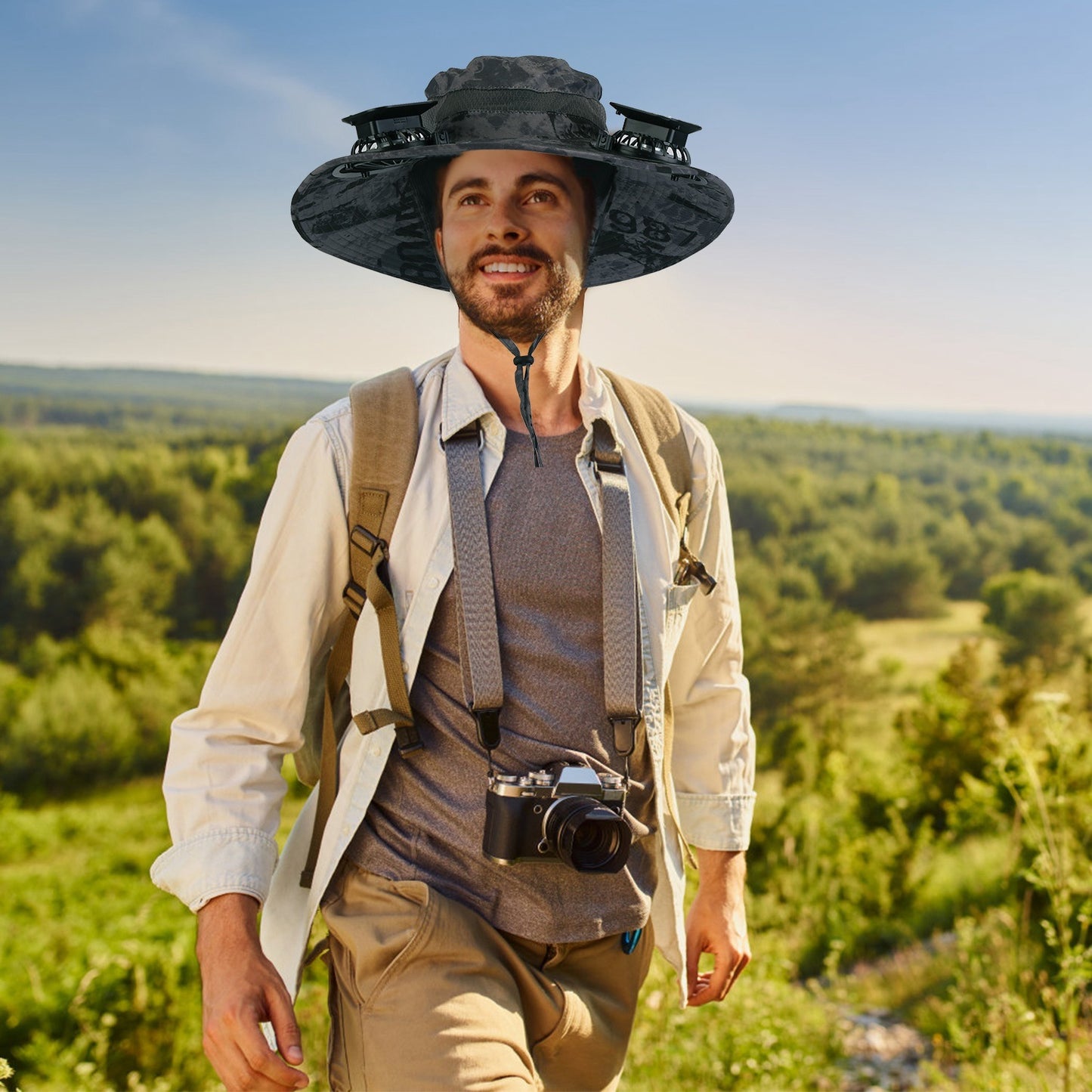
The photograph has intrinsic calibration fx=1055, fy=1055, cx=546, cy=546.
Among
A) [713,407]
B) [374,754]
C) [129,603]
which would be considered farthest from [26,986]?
[713,407]

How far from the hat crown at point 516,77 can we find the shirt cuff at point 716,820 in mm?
1210

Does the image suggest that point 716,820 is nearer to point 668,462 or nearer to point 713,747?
point 713,747

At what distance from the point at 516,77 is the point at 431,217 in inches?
12.4

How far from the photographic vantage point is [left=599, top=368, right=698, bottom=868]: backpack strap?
5.80 ft

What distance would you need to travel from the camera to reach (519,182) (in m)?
1.70

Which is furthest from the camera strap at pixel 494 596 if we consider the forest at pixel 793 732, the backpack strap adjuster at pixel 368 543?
the forest at pixel 793 732

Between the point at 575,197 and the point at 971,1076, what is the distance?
2444 millimetres

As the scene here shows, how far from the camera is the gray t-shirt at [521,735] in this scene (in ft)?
4.88

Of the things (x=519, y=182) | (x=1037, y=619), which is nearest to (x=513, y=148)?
(x=519, y=182)

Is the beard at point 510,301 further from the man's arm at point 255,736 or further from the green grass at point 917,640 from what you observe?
Answer: the green grass at point 917,640

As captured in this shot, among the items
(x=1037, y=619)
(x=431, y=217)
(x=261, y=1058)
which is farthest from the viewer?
(x=1037, y=619)

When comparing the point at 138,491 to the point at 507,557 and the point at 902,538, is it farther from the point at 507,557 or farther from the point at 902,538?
the point at 507,557

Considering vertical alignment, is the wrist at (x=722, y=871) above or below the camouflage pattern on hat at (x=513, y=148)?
below

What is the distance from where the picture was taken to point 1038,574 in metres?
54.6
